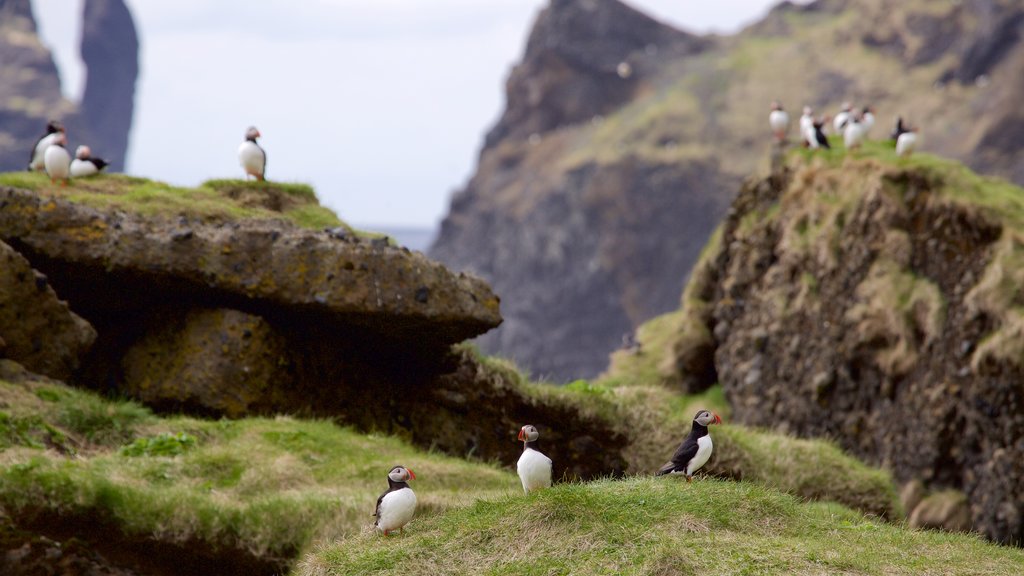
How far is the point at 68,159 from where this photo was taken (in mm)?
17297

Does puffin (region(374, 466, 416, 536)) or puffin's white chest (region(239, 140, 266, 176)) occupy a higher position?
puffin's white chest (region(239, 140, 266, 176))

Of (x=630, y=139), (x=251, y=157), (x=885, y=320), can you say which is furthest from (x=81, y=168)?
(x=630, y=139)

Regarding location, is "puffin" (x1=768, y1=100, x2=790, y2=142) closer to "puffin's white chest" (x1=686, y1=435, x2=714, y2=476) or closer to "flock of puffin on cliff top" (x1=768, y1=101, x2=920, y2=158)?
"flock of puffin on cliff top" (x1=768, y1=101, x2=920, y2=158)

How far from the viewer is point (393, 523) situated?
10.2 metres

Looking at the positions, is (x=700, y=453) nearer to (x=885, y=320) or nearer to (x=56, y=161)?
(x=56, y=161)

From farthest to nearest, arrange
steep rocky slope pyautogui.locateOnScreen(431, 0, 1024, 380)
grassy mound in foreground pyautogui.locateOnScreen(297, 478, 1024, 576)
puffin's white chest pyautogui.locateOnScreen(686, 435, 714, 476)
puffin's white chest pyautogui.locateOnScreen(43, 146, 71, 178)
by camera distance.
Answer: steep rocky slope pyautogui.locateOnScreen(431, 0, 1024, 380) < puffin's white chest pyautogui.locateOnScreen(43, 146, 71, 178) < puffin's white chest pyautogui.locateOnScreen(686, 435, 714, 476) < grassy mound in foreground pyautogui.locateOnScreen(297, 478, 1024, 576)

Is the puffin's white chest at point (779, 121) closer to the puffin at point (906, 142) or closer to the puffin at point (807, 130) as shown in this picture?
the puffin at point (807, 130)

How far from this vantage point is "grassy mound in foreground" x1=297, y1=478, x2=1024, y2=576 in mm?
9062

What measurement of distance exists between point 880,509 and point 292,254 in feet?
30.5

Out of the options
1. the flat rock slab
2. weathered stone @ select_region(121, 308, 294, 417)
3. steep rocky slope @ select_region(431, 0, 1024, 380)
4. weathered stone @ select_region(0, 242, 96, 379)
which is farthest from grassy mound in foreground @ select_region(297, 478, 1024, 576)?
steep rocky slope @ select_region(431, 0, 1024, 380)

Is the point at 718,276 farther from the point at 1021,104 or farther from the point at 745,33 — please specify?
the point at 745,33

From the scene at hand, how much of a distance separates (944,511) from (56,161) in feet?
60.7

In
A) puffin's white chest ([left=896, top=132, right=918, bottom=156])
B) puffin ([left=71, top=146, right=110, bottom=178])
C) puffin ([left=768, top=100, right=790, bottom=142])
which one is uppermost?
puffin ([left=768, top=100, right=790, bottom=142])

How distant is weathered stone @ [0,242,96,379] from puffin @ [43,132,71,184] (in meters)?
2.99
